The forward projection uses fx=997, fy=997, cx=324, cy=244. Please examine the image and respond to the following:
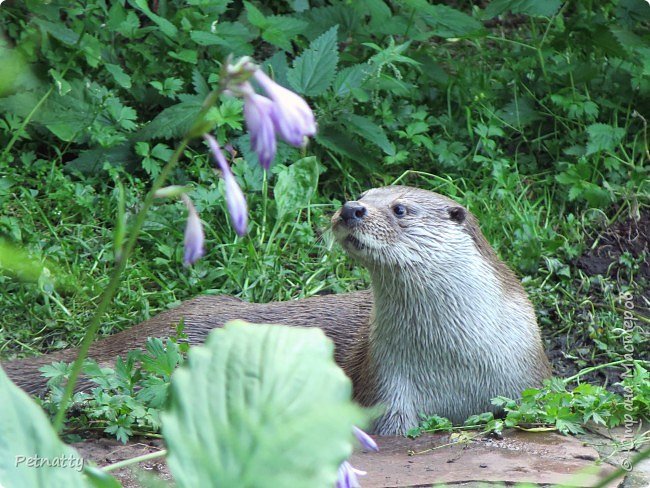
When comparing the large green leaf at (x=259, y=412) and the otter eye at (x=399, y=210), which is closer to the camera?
the large green leaf at (x=259, y=412)

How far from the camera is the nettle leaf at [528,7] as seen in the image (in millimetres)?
5219

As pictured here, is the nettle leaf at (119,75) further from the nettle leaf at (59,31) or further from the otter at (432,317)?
the otter at (432,317)

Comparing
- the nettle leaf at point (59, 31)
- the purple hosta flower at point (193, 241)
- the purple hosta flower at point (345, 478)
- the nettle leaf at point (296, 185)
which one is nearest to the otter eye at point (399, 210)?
the nettle leaf at point (296, 185)

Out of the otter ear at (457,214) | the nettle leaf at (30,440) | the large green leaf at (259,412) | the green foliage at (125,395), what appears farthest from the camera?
the otter ear at (457,214)

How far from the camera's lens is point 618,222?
516 cm

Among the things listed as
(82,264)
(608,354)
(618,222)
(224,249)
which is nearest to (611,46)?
(618,222)

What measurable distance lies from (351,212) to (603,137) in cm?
232

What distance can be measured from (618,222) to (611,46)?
966 millimetres

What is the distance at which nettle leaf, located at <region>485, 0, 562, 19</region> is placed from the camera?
5.22 metres

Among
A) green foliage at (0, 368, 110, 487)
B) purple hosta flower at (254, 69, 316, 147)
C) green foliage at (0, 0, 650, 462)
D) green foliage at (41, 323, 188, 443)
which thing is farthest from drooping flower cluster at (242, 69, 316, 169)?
green foliage at (0, 0, 650, 462)

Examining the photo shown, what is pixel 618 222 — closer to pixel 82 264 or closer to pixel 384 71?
pixel 384 71

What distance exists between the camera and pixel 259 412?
88cm

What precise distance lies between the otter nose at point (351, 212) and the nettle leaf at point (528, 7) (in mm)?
2179

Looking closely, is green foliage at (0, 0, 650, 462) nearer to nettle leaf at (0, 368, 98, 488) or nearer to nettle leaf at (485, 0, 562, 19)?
nettle leaf at (485, 0, 562, 19)
